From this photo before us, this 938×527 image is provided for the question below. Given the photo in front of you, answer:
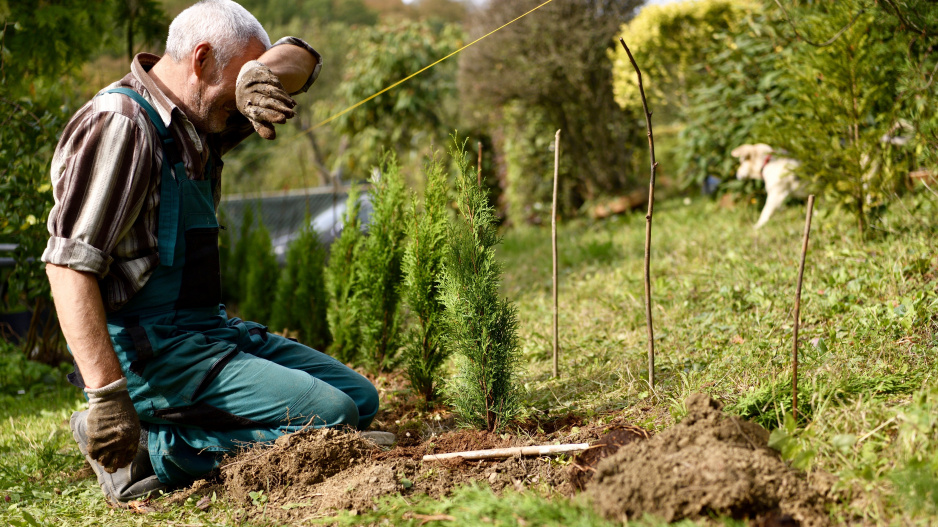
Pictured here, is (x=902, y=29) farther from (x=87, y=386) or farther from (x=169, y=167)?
(x=87, y=386)

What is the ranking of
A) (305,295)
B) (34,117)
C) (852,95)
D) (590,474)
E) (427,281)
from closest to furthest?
(590,474), (427,281), (852,95), (34,117), (305,295)

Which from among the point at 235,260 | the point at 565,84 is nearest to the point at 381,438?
the point at 235,260

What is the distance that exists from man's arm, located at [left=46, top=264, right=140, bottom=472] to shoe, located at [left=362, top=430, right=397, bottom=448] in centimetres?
93

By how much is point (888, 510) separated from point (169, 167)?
102 inches

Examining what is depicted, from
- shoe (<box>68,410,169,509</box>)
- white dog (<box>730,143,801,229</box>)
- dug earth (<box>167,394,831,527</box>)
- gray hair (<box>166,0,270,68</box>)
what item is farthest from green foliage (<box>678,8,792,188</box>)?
shoe (<box>68,410,169,509</box>)

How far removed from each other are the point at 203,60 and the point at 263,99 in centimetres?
35

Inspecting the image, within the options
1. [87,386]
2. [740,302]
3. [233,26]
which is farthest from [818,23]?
[87,386]

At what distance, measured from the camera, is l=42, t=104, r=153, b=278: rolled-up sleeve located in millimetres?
2180

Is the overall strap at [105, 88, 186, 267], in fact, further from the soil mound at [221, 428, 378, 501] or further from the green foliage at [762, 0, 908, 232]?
the green foliage at [762, 0, 908, 232]

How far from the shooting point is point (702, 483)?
1681 mm

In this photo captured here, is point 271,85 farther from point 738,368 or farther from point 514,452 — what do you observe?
point 738,368

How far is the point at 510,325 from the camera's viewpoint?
103 inches

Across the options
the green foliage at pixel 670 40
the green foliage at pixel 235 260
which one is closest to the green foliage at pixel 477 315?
the green foliage at pixel 235 260

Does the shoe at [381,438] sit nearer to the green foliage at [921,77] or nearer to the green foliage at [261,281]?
the green foliage at [261,281]
